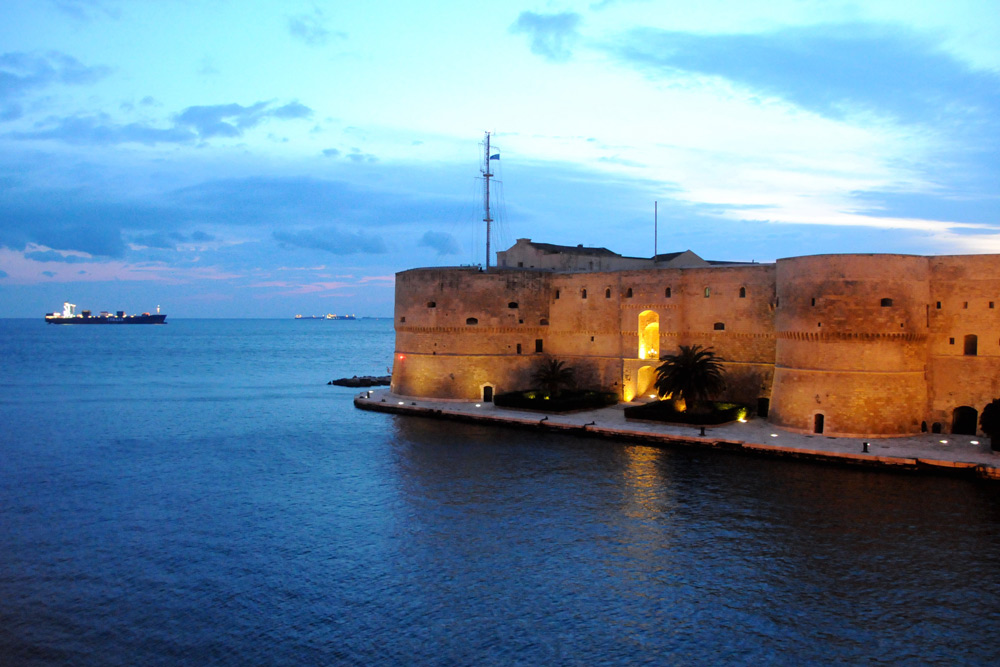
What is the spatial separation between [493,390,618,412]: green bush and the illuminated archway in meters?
2.81

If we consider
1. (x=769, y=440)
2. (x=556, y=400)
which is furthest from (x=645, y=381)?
(x=769, y=440)

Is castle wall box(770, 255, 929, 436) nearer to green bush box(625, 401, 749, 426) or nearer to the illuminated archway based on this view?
green bush box(625, 401, 749, 426)

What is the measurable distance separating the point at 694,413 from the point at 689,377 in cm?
155

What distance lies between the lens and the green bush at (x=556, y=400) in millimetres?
34344

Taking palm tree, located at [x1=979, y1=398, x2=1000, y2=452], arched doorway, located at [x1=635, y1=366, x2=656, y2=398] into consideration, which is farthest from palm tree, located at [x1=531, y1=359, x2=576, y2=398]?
palm tree, located at [x1=979, y1=398, x2=1000, y2=452]

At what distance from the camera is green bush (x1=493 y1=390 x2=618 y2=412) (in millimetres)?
34344

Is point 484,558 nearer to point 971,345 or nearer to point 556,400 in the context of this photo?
point 556,400

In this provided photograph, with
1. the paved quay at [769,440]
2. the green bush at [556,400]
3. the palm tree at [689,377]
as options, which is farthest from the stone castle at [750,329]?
the palm tree at [689,377]

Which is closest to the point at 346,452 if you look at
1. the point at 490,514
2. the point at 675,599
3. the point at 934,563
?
the point at 490,514

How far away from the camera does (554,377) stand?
120 ft

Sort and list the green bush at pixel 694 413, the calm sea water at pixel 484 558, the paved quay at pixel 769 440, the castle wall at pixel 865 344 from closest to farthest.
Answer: the calm sea water at pixel 484 558, the paved quay at pixel 769 440, the castle wall at pixel 865 344, the green bush at pixel 694 413

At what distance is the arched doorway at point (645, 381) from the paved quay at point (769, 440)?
4.87 ft

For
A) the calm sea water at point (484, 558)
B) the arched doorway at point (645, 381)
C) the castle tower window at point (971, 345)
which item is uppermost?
the castle tower window at point (971, 345)

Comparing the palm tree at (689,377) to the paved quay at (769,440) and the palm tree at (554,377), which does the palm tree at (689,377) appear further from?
the palm tree at (554,377)
